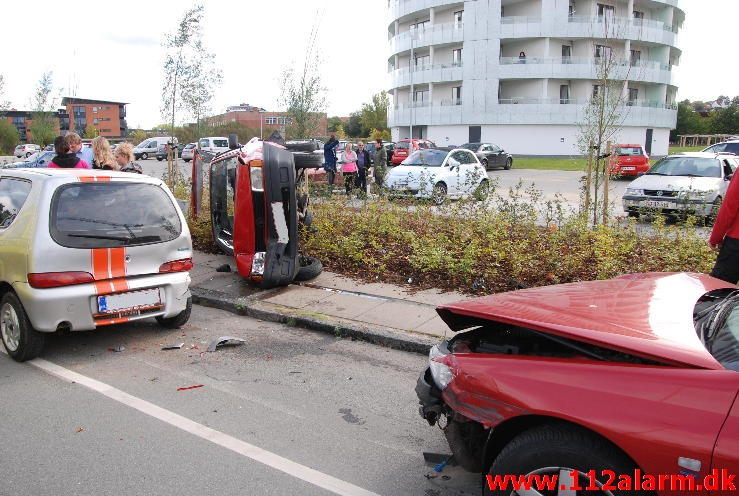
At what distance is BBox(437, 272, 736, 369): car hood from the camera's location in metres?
2.39

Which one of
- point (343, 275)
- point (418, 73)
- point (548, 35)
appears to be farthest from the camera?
point (418, 73)

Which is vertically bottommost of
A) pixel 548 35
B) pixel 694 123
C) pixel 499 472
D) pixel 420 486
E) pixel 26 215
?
pixel 420 486

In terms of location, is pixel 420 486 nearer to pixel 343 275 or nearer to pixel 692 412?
pixel 692 412

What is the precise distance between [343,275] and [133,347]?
10.2 ft

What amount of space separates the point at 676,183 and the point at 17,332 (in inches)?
495

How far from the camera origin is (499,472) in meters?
2.54

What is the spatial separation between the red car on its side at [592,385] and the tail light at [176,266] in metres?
3.41

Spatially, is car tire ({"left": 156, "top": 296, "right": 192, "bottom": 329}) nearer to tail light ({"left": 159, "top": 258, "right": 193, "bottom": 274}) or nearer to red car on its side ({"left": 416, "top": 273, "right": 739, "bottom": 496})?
tail light ({"left": 159, "top": 258, "right": 193, "bottom": 274})

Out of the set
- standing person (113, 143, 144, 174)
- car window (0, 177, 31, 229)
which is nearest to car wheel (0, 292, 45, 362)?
car window (0, 177, 31, 229)

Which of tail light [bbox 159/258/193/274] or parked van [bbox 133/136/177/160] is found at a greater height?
parked van [bbox 133/136/177/160]

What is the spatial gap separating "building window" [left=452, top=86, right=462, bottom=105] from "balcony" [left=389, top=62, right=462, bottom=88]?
49.6 inches

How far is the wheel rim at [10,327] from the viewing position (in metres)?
5.16

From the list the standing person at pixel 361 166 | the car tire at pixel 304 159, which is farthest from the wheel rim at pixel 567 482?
the standing person at pixel 361 166

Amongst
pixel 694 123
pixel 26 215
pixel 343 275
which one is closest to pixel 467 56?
pixel 694 123
